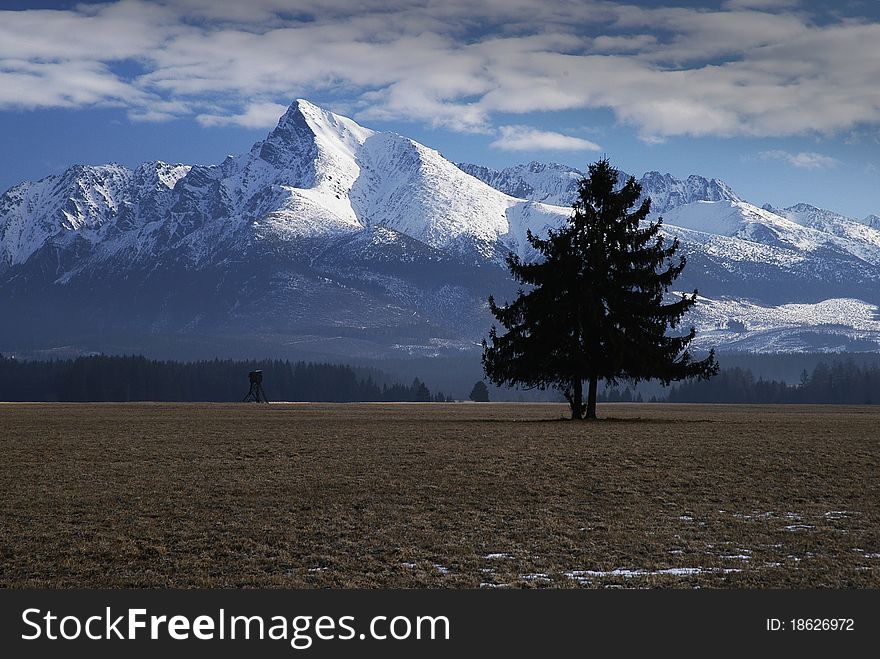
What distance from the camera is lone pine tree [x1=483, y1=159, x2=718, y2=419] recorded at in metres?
57.2

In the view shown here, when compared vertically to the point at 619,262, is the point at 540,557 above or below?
below

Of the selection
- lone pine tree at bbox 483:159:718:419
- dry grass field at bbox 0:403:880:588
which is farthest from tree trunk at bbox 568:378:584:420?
dry grass field at bbox 0:403:880:588

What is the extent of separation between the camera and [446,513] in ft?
78.8

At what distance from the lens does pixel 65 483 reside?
29.2 meters

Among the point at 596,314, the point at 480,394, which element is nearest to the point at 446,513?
the point at 596,314

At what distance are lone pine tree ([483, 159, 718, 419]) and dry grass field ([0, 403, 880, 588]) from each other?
14.4m

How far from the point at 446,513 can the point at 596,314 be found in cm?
3397

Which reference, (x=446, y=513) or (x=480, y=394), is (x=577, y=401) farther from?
(x=480, y=394)

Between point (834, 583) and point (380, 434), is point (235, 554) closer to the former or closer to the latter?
point (834, 583)

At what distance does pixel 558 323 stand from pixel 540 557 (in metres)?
39.2

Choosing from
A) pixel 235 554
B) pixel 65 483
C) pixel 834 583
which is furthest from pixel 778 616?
pixel 65 483

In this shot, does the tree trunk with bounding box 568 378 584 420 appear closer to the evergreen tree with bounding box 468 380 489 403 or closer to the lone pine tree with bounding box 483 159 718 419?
the lone pine tree with bounding box 483 159 718 419

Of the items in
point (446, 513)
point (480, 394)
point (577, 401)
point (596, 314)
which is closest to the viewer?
point (446, 513)

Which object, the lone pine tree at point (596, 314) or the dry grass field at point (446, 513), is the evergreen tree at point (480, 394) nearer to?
the lone pine tree at point (596, 314)
